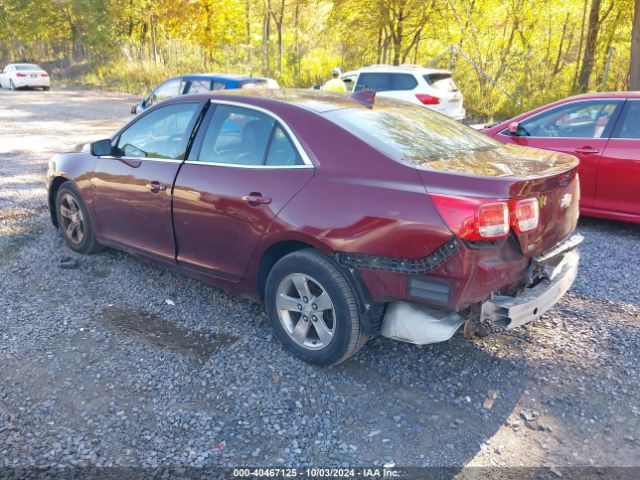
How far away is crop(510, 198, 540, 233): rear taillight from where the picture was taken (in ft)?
9.52

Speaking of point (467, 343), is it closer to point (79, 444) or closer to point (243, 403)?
point (243, 403)

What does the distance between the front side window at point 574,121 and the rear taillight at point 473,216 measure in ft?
13.7

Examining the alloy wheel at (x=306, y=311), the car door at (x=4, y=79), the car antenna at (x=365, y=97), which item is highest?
the car antenna at (x=365, y=97)

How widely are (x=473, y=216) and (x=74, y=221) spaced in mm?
3982

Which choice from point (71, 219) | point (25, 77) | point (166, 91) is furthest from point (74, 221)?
point (25, 77)

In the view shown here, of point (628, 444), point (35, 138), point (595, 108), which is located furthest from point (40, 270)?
point (35, 138)

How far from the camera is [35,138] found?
12656 millimetres

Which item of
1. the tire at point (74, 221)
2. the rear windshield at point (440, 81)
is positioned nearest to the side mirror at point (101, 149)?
the tire at point (74, 221)

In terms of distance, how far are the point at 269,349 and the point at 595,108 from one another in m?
5.06

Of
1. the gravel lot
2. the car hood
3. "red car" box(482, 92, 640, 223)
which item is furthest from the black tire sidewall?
"red car" box(482, 92, 640, 223)

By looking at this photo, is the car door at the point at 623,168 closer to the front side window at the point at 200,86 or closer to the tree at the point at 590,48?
the front side window at the point at 200,86

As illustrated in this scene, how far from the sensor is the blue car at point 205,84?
35.9 feet

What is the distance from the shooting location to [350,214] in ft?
10.1

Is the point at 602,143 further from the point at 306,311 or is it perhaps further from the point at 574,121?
the point at 306,311
